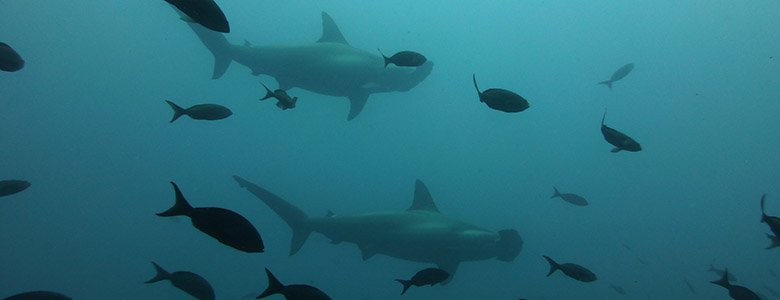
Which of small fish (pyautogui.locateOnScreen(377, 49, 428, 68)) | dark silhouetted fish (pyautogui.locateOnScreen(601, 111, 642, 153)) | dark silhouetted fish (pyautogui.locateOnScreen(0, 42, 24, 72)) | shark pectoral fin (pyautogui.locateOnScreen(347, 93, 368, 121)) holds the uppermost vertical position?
shark pectoral fin (pyautogui.locateOnScreen(347, 93, 368, 121))

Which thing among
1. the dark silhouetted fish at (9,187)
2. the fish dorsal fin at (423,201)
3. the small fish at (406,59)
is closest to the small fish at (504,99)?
the small fish at (406,59)

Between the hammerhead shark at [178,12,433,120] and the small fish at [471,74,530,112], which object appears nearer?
the small fish at [471,74,530,112]

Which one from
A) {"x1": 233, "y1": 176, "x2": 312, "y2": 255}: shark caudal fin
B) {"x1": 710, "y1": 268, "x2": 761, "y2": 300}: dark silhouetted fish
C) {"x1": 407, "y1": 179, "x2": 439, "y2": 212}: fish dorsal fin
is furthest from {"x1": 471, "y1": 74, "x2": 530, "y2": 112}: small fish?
{"x1": 233, "y1": 176, "x2": 312, "y2": 255}: shark caudal fin

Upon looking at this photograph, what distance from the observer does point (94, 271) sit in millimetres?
32375

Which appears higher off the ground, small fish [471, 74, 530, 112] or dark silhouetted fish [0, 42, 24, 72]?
dark silhouetted fish [0, 42, 24, 72]

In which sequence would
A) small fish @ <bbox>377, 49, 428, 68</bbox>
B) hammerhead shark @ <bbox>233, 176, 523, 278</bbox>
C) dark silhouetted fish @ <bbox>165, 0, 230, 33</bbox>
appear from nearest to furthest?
1. dark silhouetted fish @ <bbox>165, 0, 230, 33</bbox>
2. small fish @ <bbox>377, 49, 428, 68</bbox>
3. hammerhead shark @ <bbox>233, 176, 523, 278</bbox>

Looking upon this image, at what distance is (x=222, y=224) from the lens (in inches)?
115

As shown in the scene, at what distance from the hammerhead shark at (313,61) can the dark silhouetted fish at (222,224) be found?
7917mm

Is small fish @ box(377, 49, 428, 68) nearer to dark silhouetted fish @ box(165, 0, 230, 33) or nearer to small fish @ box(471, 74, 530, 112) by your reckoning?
small fish @ box(471, 74, 530, 112)

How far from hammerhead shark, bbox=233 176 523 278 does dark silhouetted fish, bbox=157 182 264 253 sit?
5.79 meters

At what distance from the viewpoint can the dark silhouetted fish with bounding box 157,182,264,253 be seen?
288 cm

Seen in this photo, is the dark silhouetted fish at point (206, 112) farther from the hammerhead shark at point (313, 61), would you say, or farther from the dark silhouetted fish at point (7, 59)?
the hammerhead shark at point (313, 61)

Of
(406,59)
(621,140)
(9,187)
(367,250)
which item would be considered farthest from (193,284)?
(367,250)

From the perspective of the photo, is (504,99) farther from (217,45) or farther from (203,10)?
(217,45)
